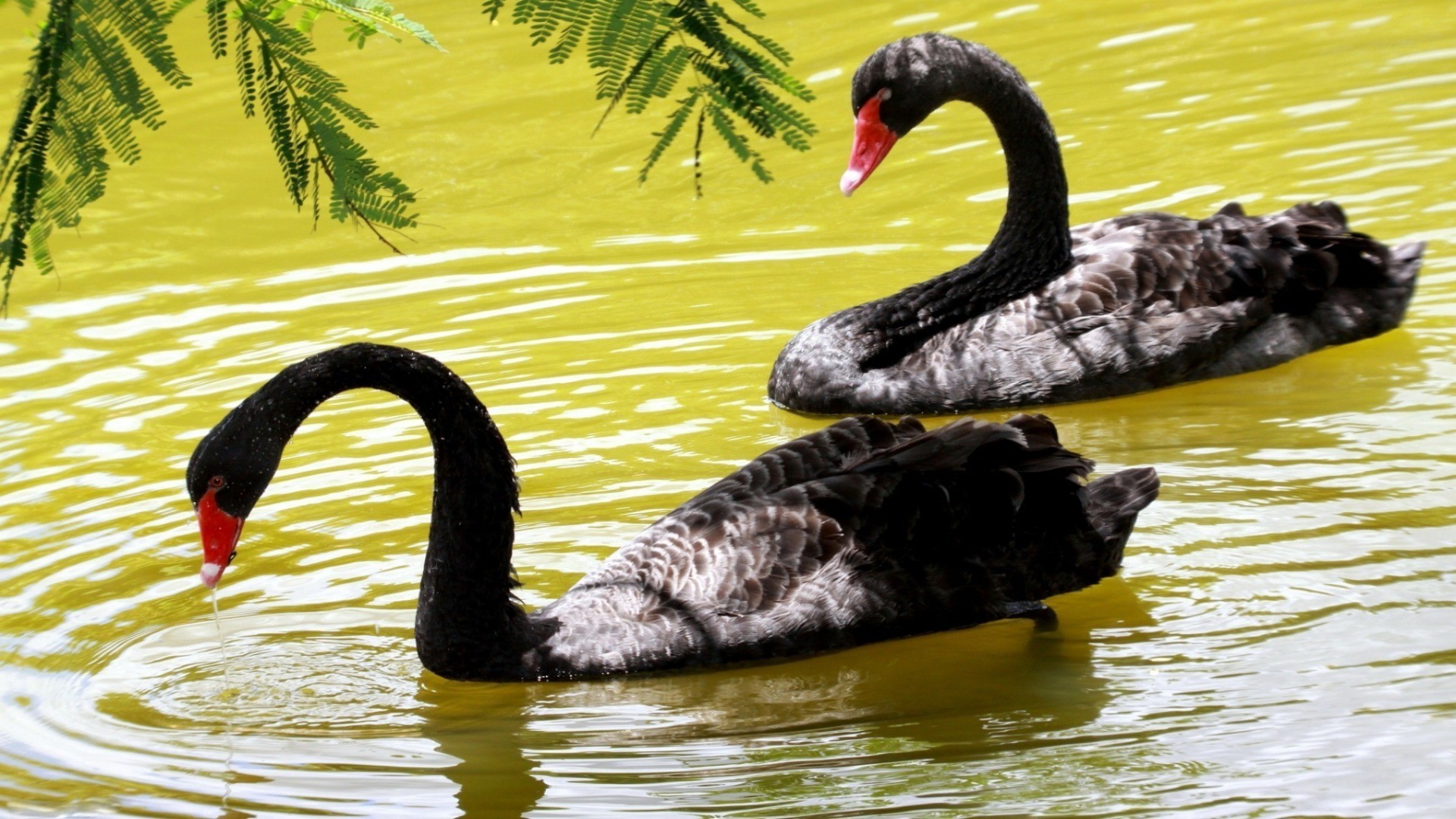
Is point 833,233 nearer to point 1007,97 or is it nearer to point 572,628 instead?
point 1007,97

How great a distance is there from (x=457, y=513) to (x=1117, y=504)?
6.05ft

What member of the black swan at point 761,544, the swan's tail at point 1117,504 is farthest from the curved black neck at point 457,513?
the swan's tail at point 1117,504

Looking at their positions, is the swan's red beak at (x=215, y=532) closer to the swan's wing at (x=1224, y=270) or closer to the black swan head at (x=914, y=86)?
the black swan head at (x=914, y=86)

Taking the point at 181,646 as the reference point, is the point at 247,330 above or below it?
above

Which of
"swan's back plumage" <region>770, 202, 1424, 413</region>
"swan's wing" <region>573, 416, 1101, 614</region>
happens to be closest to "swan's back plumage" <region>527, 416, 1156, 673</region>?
"swan's wing" <region>573, 416, 1101, 614</region>

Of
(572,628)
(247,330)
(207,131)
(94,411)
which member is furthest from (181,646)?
(207,131)

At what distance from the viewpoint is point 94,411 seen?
7754mm

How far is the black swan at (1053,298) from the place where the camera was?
7305 mm

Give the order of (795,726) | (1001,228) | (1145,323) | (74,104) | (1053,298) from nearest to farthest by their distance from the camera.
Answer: (74,104), (795,726), (1145,323), (1053,298), (1001,228)

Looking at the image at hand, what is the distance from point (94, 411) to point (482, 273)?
2080 millimetres

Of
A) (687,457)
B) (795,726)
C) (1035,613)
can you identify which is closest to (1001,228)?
(687,457)

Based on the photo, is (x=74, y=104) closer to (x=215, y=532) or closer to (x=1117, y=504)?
(x=215, y=532)

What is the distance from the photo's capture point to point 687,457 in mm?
6812

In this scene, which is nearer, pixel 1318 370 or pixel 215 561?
pixel 215 561
